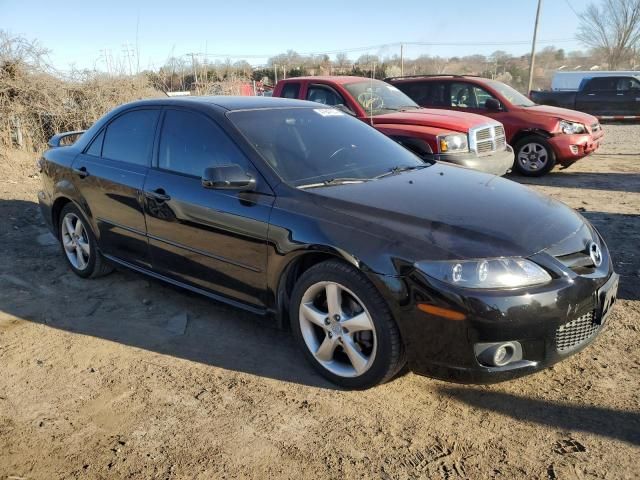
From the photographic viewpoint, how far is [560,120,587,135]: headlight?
9320 millimetres

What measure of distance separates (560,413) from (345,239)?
141 cm

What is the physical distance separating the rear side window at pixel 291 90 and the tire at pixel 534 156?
4018 millimetres

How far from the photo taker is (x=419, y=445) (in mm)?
2580

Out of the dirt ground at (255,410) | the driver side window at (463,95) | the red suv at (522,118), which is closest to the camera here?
the dirt ground at (255,410)

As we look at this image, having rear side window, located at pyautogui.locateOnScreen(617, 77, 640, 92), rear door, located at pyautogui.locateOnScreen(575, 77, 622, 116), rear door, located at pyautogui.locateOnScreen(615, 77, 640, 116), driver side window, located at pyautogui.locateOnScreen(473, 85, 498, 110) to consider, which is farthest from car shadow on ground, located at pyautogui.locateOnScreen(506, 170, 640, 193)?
rear side window, located at pyautogui.locateOnScreen(617, 77, 640, 92)

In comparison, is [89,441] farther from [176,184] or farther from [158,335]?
[176,184]

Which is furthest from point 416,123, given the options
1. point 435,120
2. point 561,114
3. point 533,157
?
point 561,114

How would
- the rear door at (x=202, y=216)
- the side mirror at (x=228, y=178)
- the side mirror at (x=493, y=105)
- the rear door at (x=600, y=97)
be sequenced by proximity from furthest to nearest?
the rear door at (x=600, y=97), the side mirror at (x=493, y=105), the rear door at (x=202, y=216), the side mirror at (x=228, y=178)

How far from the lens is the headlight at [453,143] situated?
7.23 meters

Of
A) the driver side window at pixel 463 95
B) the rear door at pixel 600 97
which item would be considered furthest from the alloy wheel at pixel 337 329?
the rear door at pixel 600 97

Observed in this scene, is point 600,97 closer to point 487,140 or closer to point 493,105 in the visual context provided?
point 493,105

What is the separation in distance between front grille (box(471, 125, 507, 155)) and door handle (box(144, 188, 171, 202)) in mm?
4961

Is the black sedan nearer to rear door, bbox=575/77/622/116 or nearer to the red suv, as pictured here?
the red suv

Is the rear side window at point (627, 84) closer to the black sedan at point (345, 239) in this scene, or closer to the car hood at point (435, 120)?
the car hood at point (435, 120)
